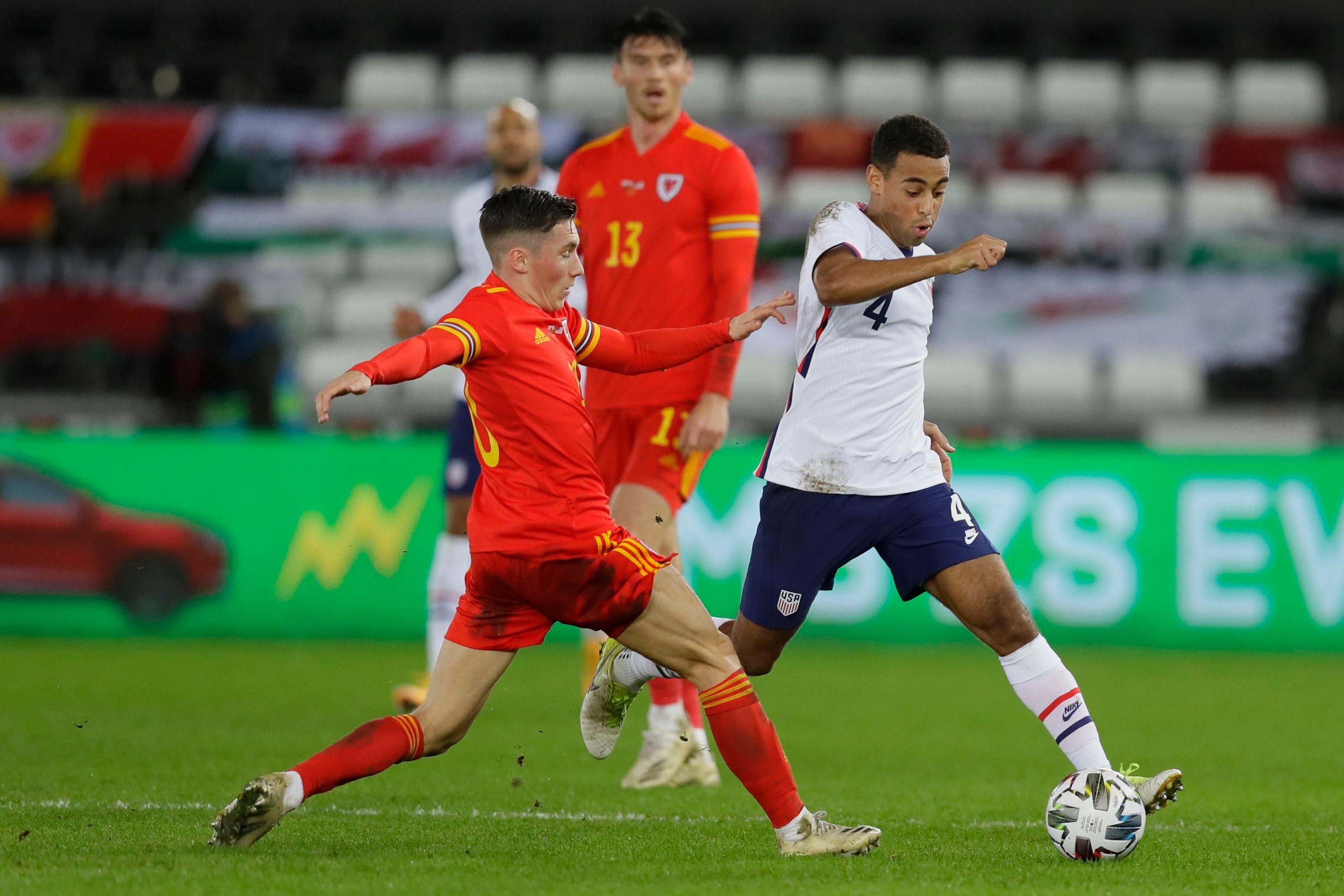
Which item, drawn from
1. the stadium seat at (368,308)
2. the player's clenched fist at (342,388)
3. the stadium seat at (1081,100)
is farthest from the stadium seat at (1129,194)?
the player's clenched fist at (342,388)

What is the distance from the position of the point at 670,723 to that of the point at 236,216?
14398mm

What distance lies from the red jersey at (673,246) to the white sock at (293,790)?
239 centimetres

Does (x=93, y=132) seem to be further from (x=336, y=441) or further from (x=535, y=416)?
(x=535, y=416)

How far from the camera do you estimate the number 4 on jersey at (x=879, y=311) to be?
532cm

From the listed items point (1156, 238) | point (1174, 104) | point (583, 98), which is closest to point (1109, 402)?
point (1156, 238)

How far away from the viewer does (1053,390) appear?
18.2m

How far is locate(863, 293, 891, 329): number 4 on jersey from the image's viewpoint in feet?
17.5

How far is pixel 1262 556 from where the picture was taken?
40.6 feet

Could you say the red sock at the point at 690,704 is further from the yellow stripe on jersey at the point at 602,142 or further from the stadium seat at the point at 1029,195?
the stadium seat at the point at 1029,195

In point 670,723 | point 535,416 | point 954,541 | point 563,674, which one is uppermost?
point 535,416

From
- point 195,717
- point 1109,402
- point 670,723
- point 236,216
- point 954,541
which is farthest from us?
point 236,216

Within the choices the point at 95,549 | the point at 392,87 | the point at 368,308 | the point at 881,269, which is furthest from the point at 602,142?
the point at 392,87

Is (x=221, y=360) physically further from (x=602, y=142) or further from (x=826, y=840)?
(x=826, y=840)

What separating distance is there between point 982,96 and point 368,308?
7753 mm
